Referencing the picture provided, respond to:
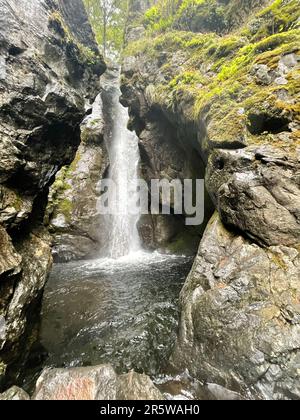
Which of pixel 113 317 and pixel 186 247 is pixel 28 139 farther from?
pixel 186 247

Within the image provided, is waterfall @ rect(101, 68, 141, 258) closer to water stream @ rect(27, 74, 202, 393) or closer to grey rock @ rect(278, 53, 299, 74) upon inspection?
water stream @ rect(27, 74, 202, 393)

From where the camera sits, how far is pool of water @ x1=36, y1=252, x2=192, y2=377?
5.52m

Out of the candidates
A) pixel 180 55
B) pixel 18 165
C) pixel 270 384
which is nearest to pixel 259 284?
pixel 270 384

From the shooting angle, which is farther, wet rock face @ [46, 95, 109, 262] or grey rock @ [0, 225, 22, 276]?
wet rock face @ [46, 95, 109, 262]

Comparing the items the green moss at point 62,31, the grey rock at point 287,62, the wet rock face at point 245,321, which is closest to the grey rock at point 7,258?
the wet rock face at point 245,321

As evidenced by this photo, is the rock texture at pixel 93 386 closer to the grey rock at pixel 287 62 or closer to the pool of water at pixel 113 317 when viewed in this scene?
the pool of water at pixel 113 317

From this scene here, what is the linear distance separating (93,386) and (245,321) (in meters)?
2.90

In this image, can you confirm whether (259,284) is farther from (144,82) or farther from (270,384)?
(144,82)

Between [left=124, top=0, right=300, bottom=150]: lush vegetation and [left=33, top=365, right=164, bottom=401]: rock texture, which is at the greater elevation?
[left=124, top=0, right=300, bottom=150]: lush vegetation

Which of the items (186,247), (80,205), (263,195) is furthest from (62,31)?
(186,247)

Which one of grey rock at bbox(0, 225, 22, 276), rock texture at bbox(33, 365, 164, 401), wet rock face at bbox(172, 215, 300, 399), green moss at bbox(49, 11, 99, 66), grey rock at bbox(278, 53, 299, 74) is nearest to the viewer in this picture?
rock texture at bbox(33, 365, 164, 401)

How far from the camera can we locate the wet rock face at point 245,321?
149 inches

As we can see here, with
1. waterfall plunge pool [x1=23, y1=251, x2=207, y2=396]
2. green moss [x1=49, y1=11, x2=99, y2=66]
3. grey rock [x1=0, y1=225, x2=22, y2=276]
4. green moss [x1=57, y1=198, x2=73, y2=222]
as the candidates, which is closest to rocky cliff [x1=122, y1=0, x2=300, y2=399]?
waterfall plunge pool [x1=23, y1=251, x2=207, y2=396]

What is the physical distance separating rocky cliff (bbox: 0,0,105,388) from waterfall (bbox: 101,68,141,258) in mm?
8715
